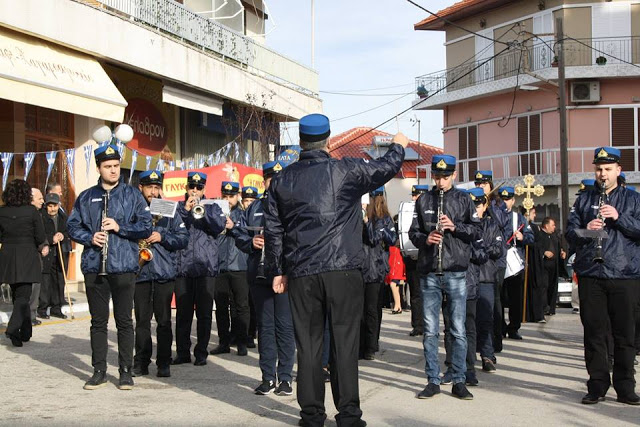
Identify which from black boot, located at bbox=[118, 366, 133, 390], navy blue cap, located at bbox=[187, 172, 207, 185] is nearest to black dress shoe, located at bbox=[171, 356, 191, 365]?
black boot, located at bbox=[118, 366, 133, 390]

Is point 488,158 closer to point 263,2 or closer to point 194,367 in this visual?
point 263,2

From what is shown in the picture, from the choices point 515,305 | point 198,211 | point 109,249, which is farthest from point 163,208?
point 515,305

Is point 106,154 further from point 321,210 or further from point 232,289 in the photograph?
point 232,289

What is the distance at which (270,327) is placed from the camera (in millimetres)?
8969

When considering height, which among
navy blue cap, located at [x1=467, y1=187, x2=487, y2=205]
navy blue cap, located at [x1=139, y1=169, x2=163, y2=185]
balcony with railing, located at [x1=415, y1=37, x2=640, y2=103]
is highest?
balcony with railing, located at [x1=415, y1=37, x2=640, y2=103]

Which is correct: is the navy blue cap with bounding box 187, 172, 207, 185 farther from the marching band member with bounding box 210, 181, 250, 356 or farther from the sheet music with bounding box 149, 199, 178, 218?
the sheet music with bounding box 149, 199, 178, 218

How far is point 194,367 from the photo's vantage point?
34.2 ft

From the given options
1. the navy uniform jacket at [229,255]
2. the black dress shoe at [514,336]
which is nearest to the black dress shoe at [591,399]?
the navy uniform jacket at [229,255]

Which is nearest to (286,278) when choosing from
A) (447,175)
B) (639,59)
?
(447,175)

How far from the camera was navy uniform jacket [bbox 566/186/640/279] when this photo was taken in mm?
8289

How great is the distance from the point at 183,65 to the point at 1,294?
762cm

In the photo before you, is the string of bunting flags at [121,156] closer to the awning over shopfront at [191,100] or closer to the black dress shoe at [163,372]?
the awning over shopfront at [191,100]

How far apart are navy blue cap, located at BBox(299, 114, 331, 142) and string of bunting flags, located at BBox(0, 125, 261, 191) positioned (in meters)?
7.56

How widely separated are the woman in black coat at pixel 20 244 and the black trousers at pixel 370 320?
421 centimetres
